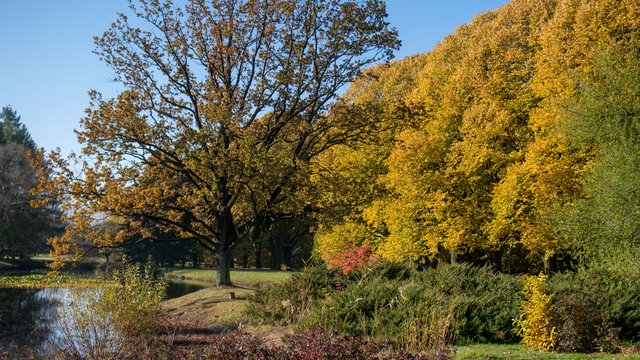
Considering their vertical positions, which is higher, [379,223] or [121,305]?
[379,223]

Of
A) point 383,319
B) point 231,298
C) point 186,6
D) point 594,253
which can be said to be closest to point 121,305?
point 383,319

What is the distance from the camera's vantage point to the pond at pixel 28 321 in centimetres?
1190

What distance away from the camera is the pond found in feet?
39.0

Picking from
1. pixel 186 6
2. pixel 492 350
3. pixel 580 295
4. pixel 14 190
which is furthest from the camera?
pixel 14 190

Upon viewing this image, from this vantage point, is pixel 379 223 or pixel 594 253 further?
pixel 379 223

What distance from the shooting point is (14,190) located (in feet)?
142

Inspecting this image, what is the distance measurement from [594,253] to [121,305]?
13.6 m

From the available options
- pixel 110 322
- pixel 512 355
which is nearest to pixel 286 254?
pixel 110 322

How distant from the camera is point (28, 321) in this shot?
1752 centimetres

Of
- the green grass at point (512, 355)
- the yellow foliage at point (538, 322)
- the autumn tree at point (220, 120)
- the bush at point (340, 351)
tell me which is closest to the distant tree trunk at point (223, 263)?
the autumn tree at point (220, 120)

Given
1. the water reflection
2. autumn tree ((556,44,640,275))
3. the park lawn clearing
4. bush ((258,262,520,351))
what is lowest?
the water reflection

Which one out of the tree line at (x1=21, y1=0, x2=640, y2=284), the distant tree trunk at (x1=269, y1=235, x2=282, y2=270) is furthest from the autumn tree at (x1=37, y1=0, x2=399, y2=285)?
the distant tree trunk at (x1=269, y1=235, x2=282, y2=270)

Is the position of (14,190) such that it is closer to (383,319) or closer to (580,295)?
(383,319)

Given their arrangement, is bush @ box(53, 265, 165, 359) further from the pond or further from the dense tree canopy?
the dense tree canopy
